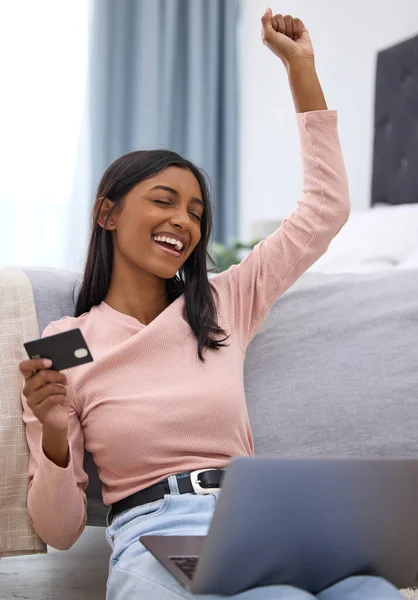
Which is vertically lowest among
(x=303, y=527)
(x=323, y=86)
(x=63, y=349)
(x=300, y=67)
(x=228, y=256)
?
(x=228, y=256)

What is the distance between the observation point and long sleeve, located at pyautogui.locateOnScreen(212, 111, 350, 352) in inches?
53.9

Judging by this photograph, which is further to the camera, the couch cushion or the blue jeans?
the couch cushion

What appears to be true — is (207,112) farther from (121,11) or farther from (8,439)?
(8,439)

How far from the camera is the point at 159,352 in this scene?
1246 mm

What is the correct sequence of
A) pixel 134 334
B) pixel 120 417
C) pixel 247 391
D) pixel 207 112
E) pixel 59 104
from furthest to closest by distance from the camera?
pixel 207 112
pixel 59 104
pixel 247 391
pixel 134 334
pixel 120 417

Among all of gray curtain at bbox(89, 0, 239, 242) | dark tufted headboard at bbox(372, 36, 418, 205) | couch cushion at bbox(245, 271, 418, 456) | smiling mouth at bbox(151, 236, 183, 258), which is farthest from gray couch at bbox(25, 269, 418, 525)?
gray curtain at bbox(89, 0, 239, 242)

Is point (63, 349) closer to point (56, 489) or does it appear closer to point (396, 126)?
point (56, 489)

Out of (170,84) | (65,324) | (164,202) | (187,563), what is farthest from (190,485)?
(170,84)

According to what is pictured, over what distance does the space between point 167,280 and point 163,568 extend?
23.5 inches

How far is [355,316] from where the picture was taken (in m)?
1.54

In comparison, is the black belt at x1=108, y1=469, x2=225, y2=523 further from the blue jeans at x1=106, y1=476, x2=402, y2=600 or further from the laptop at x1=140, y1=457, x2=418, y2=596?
the laptop at x1=140, y1=457, x2=418, y2=596

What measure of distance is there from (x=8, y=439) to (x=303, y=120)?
752 mm

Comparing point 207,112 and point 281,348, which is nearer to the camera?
point 281,348

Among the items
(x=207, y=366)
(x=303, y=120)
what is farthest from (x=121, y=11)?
(x=207, y=366)
